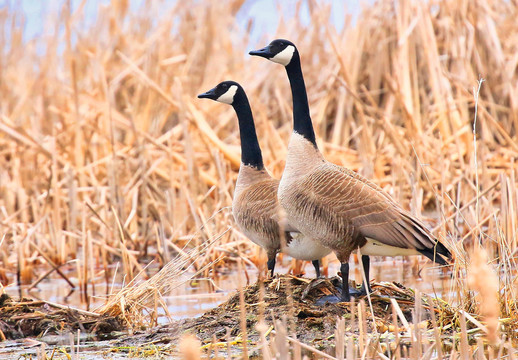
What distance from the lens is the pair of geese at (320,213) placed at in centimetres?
513

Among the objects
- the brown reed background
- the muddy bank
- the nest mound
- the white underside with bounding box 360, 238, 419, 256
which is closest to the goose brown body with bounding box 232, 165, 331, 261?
the muddy bank

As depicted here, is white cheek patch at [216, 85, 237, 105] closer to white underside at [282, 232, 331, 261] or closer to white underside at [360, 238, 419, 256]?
white underside at [282, 232, 331, 261]

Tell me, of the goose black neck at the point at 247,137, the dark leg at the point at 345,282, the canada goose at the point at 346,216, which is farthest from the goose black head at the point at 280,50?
the dark leg at the point at 345,282

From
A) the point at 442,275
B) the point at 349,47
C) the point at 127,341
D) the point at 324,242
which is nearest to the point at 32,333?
the point at 127,341

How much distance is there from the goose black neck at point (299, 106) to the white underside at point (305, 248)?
29.6 inches

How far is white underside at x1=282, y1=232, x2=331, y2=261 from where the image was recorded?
19.0 feet

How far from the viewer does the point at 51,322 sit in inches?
225

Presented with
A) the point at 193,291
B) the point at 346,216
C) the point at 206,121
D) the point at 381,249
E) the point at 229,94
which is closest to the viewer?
the point at 346,216

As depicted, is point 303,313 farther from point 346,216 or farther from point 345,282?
point 346,216

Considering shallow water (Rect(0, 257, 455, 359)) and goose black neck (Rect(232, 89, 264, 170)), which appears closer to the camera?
shallow water (Rect(0, 257, 455, 359))

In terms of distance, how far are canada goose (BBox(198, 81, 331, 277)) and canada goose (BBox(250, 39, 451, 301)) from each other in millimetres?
198

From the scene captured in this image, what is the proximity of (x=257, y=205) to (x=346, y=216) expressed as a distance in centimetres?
112

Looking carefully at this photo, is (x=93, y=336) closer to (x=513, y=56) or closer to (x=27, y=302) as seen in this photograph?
(x=27, y=302)

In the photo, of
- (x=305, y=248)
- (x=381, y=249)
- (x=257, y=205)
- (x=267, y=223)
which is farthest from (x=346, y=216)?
(x=257, y=205)
